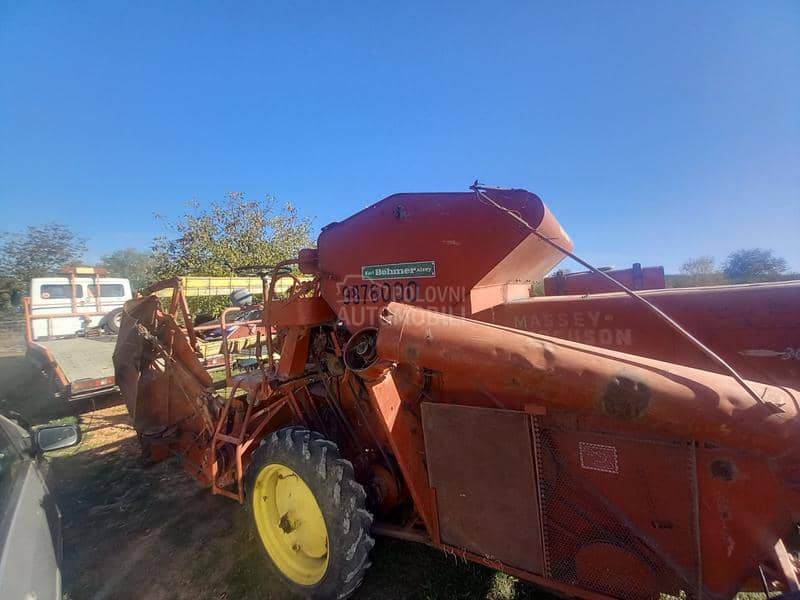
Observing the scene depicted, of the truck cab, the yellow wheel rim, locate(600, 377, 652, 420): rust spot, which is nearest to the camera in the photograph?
locate(600, 377, 652, 420): rust spot

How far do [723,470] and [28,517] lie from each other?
3532mm

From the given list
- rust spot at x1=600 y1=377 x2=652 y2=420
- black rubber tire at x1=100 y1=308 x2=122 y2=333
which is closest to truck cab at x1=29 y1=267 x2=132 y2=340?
black rubber tire at x1=100 y1=308 x2=122 y2=333

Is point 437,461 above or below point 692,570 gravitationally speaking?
above

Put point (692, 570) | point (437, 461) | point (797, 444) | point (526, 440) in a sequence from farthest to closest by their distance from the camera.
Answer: point (437, 461), point (526, 440), point (692, 570), point (797, 444)

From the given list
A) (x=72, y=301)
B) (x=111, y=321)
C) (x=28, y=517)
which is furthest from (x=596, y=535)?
(x=72, y=301)

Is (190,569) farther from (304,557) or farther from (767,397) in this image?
(767,397)

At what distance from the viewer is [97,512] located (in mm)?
4074

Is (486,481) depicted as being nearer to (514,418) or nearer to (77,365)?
(514,418)

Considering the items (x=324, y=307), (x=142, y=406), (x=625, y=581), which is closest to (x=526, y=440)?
(x=625, y=581)

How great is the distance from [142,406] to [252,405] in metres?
2.01

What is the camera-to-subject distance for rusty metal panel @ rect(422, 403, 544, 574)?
6.33 feet

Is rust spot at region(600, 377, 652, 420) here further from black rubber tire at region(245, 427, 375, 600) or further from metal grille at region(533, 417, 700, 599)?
black rubber tire at region(245, 427, 375, 600)

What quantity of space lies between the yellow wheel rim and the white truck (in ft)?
19.5

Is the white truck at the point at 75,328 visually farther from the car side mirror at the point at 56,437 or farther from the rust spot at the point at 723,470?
the rust spot at the point at 723,470
